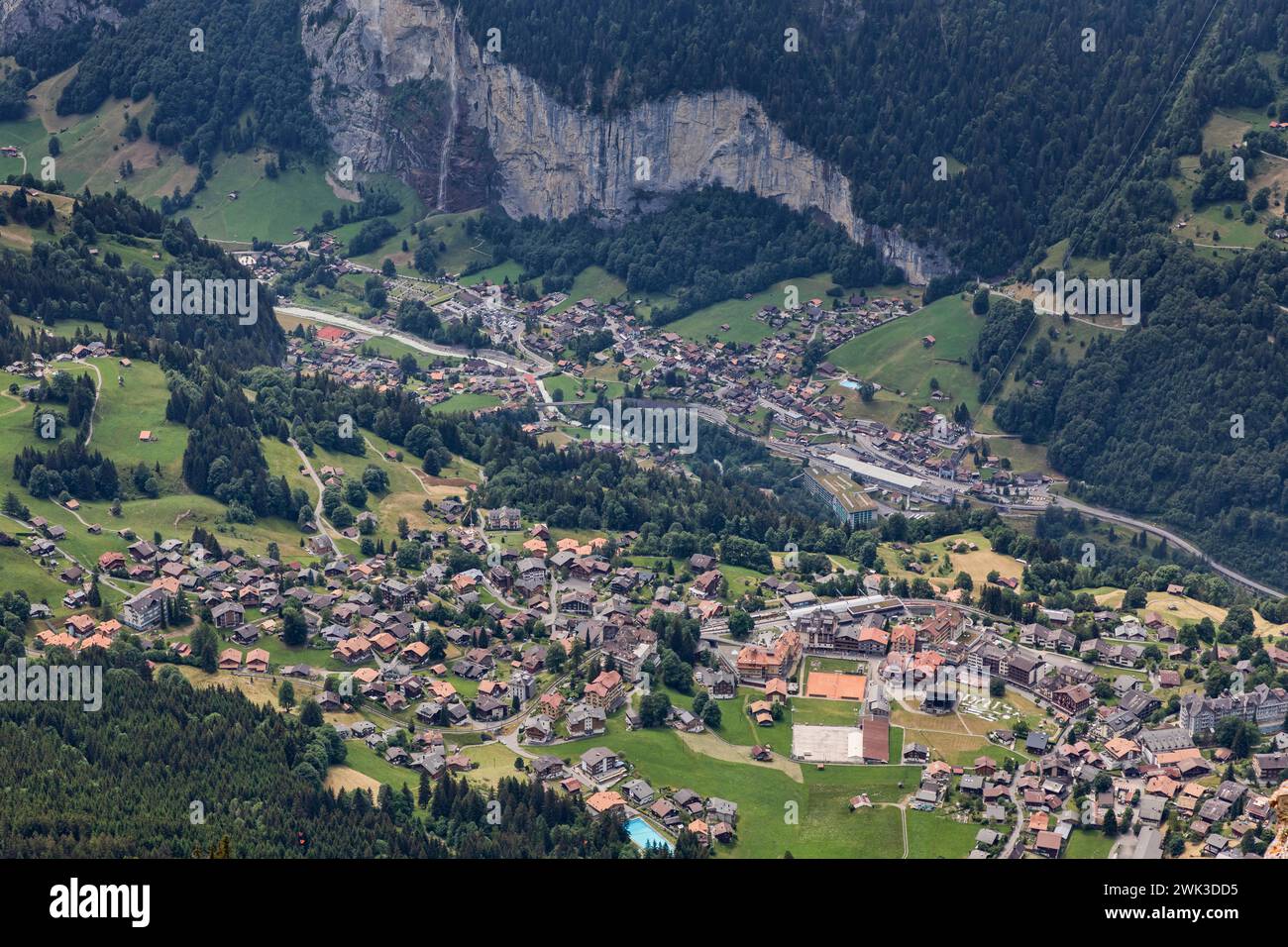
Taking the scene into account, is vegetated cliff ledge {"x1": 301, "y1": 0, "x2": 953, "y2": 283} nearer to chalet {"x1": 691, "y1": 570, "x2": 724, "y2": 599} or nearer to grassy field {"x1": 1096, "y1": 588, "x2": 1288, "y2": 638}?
grassy field {"x1": 1096, "y1": 588, "x2": 1288, "y2": 638}

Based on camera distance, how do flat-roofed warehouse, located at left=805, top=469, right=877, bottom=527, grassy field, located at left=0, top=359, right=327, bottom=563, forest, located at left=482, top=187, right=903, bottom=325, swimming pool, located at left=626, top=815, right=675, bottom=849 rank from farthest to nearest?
forest, located at left=482, top=187, right=903, bottom=325, flat-roofed warehouse, located at left=805, top=469, right=877, bottom=527, grassy field, located at left=0, top=359, right=327, bottom=563, swimming pool, located at left=626, top=815, right=675, bottom=849

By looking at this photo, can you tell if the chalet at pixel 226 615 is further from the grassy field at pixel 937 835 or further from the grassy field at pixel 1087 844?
the grassy field at pixel 1087 844

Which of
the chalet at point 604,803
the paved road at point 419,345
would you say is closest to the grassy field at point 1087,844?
the chalet at point 604,803

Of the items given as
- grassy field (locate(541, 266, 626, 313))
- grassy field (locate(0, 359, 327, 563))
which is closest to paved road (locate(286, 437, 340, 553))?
grassy field (locate(0, 359, 327, 563))

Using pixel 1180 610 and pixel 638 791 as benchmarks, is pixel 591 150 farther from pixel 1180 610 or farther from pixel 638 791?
pixel 638 791
